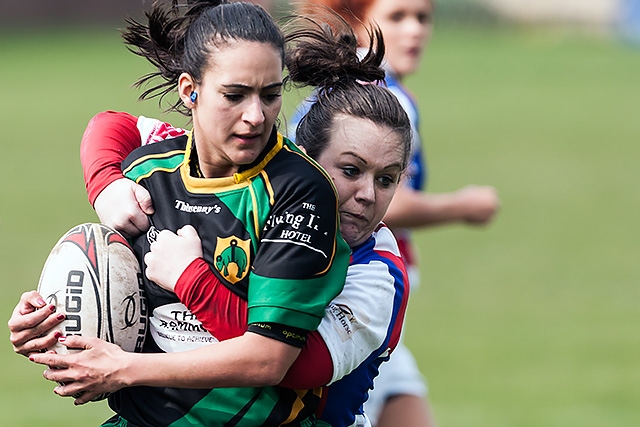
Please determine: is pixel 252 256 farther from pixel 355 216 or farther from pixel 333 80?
pixel 333 80

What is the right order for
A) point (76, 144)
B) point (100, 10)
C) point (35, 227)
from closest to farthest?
point (35, 227)
point (76, 144)
point (100, 10)

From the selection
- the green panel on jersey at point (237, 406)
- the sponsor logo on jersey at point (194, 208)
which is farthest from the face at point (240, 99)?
the green panel on jersey at point (237, 406)

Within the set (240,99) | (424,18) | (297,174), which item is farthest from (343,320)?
(424,18)

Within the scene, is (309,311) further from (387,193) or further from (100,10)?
(100,10)

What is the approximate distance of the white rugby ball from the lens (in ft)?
10.9

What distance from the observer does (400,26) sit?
18.9ft

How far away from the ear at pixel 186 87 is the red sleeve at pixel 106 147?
15.3 inches

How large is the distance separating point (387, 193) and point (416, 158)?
1.95 metres

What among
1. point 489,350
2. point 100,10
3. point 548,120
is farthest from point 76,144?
point 100,10

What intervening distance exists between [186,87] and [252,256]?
537 millimetres

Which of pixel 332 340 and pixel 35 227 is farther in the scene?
pixel 35 227

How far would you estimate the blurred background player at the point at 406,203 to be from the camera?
551 cm

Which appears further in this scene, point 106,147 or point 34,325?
point 106,147

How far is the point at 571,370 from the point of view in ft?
31.0
